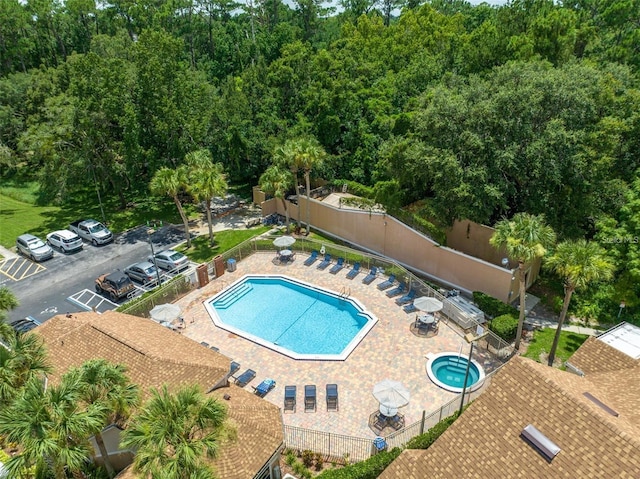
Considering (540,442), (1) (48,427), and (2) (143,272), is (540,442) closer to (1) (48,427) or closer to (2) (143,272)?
(1) (48,427)

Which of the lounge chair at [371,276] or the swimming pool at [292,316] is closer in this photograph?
the swimming pool at [292,316]

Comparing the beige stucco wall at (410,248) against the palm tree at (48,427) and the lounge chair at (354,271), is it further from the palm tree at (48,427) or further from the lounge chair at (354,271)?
the palm tree at (48,427)

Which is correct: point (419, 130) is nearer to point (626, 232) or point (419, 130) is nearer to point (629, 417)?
point (626, 232)

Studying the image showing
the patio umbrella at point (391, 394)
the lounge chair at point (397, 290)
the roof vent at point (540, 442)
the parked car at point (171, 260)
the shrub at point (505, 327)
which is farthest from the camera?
the parked car at point (171, 260)

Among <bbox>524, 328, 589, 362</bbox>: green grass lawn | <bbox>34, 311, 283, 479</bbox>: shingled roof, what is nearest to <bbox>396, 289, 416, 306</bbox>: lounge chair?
<bbox>524, 328, 589, 362</bbox>: green grass lawn

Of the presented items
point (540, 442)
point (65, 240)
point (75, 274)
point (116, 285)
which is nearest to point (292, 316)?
point (116, 285)

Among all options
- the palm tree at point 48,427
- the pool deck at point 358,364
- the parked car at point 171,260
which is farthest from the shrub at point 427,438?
the parked car at point 171,260
